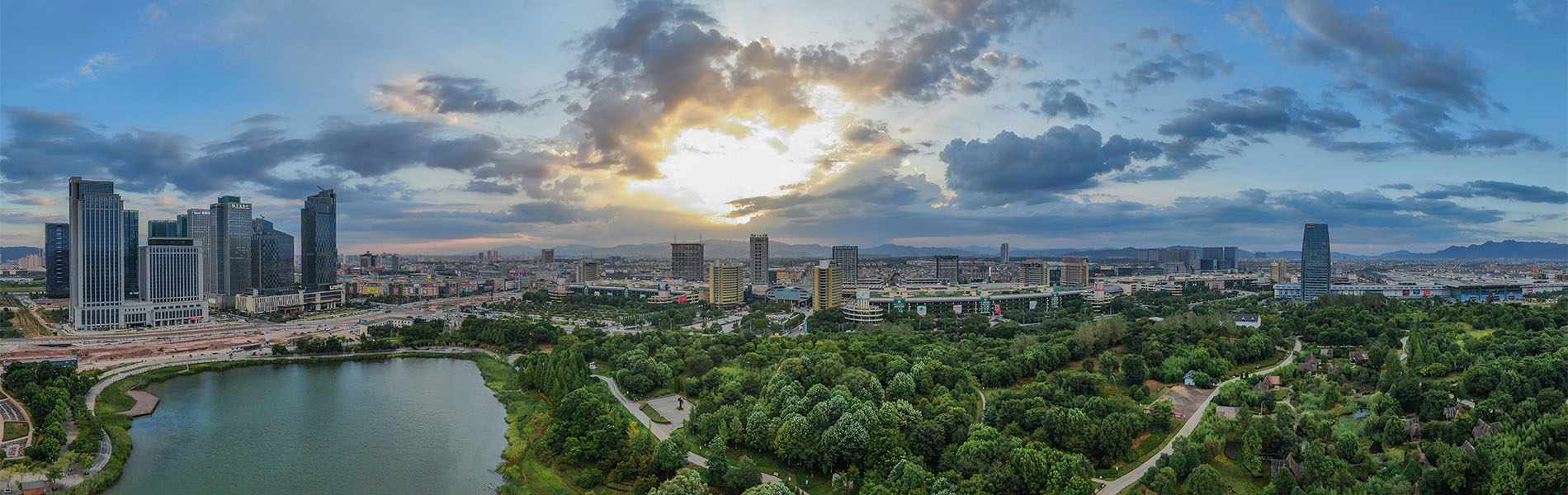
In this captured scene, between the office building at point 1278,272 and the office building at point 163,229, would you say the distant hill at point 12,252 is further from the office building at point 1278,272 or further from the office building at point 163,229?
the office building at point 1278,272

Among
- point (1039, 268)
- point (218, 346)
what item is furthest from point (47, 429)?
point (1039, 268)

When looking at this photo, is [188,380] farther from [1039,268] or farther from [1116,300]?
[1039,268]

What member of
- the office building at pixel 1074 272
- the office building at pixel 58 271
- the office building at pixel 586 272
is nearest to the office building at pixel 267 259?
the office building at pixel 58 271

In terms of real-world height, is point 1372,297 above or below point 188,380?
above

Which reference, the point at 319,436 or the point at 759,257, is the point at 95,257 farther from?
the point at 759,257

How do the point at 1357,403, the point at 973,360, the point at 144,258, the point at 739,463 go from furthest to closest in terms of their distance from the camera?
the point at 144,258, the point at 973,360, the point at 1357,403, the point at 739,463

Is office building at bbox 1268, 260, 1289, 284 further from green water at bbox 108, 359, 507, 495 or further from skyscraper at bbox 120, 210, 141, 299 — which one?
skyscraper at bbox 120, 210, 141, 299
